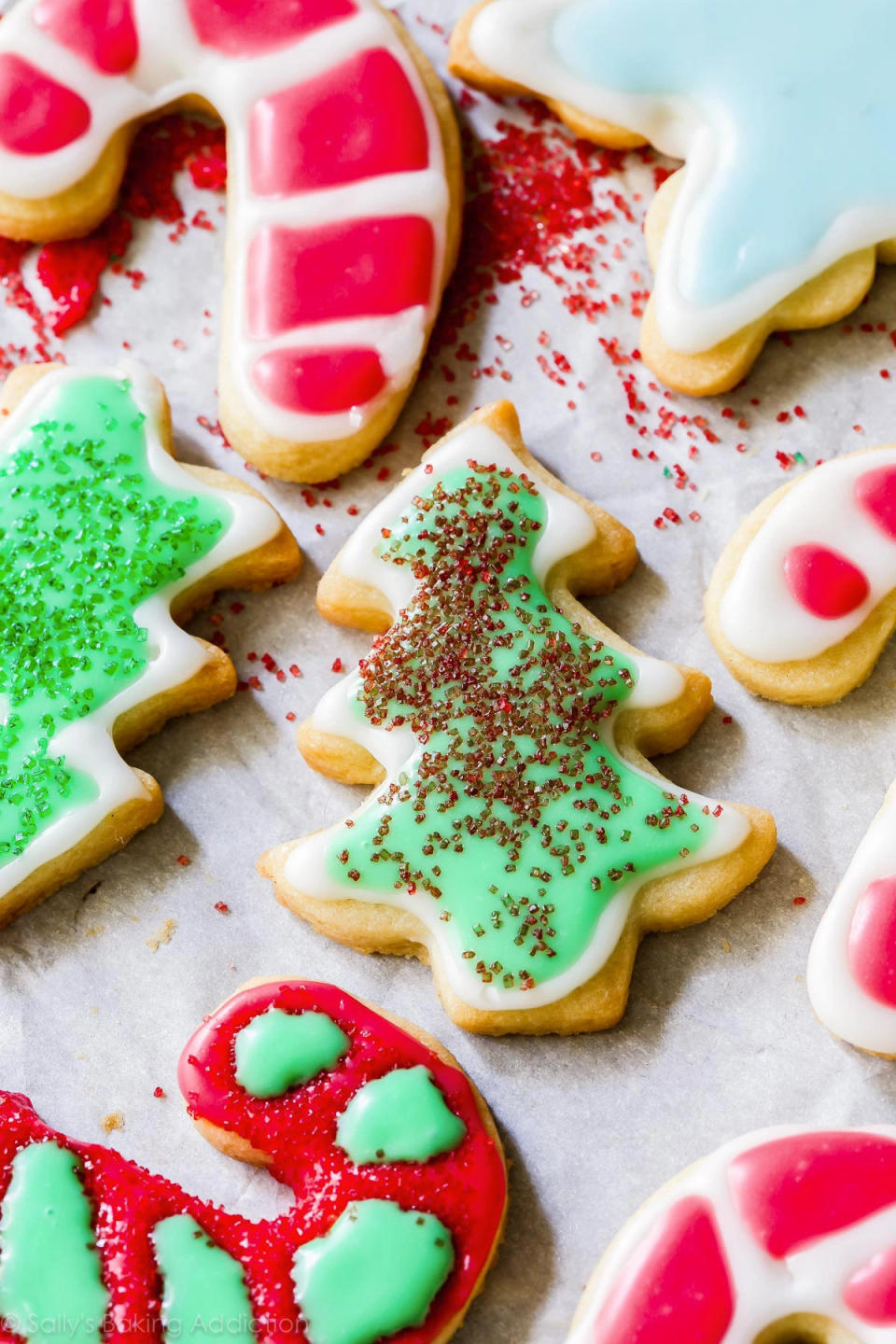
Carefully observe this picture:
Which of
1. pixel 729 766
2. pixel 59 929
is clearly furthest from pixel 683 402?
pixel 59 929

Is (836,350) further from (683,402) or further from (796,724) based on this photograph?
(796,724)

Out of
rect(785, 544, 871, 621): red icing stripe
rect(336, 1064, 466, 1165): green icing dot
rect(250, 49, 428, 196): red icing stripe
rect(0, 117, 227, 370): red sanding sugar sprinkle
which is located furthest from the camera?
rect(0, 117, 227, 370): red sanding sugar sprinkle

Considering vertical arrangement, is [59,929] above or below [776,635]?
below

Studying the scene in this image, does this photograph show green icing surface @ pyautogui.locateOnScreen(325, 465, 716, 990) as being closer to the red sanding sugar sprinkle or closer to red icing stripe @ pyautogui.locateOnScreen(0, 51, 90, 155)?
the red sanding sugar sprinkle

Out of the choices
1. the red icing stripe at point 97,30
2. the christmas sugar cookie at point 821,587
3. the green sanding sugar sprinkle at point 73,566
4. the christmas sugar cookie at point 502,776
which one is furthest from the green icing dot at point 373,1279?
the red icing stripe at point 97,30

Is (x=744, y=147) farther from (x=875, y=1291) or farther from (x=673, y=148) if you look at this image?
(x=875, y=1291)

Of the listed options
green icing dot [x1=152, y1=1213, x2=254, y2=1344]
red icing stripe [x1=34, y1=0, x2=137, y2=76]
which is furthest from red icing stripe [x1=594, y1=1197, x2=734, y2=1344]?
red icing stripe [x1=34, y1=0, x2=137, y2=76]

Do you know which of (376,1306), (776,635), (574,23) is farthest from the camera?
(574,23)
